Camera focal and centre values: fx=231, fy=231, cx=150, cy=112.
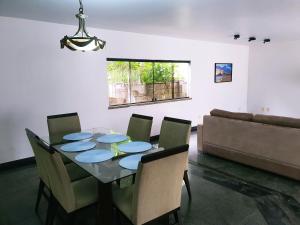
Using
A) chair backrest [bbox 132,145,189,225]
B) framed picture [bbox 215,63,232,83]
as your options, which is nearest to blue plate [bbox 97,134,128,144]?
chair backrest [bbox 132,145,189,225]

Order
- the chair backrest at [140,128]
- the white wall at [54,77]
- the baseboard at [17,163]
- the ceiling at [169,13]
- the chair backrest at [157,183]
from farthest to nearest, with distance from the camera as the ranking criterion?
1. the baseboard at [17,163]
2. the white wall at [54,77]
3. the chair backrest at [140,128]
4. the ceiling at [169,13]
5. the chair backrest at [157,183]

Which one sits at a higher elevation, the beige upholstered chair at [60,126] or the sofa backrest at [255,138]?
the beige upholstered chair at [60,126]

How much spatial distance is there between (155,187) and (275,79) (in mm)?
6399

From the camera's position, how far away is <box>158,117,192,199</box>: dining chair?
8.79 ft

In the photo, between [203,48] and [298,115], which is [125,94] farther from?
[298,115]

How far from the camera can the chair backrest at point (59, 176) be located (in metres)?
1.82

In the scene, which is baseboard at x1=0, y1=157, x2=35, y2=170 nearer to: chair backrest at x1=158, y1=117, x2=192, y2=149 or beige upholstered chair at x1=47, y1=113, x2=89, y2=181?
beige upholstered chair at x1=47, y1=113, x2=89, y2=181

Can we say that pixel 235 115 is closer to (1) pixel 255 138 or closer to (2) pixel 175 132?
(1) pixel 255 138

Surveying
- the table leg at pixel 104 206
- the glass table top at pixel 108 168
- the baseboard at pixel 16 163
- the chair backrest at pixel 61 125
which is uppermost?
the chair backrest at pixel 61 125

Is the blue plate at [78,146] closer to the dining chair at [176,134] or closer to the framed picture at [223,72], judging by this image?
the dining chair at [176,134]

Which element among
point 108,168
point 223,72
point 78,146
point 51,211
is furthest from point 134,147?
point 223,72

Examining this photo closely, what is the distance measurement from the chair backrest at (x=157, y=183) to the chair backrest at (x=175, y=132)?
2.75 feet

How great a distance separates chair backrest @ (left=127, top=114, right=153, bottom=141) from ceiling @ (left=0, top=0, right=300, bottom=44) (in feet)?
4.77

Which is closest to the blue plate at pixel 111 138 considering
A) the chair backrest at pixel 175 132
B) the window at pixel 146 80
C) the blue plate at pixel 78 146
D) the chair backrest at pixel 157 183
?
the blue plate at pixel 78 146
